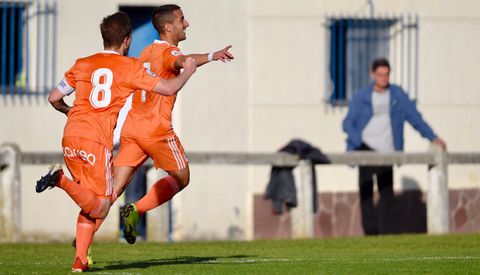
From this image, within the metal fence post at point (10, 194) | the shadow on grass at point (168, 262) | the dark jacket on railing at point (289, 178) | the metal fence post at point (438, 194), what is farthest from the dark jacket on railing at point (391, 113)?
the shadow on grass at point (168, 262)

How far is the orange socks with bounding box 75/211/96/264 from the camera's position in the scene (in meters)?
11.6

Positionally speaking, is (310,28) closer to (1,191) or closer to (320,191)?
(320,191)

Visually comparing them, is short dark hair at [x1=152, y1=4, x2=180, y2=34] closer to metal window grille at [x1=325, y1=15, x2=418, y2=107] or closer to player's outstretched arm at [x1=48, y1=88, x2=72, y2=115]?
player's outstretched arm at [x1=48, y1=88, x2=72, y2=115]

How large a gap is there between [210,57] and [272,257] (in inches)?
94.7

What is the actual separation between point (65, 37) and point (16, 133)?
1421 mm

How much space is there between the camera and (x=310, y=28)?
70.4ft

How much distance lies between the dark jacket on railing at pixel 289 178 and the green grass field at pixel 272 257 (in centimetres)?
→ 143

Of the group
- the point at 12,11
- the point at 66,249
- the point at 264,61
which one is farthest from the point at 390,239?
the point at 12,11

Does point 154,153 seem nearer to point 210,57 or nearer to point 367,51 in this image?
point 210,57

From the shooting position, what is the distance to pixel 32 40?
68.7ft

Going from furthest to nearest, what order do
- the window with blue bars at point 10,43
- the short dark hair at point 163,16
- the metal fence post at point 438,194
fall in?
the window with blue bars at point 10,43, the metal fence post at point 438,194, the short dark hair at point 163,16

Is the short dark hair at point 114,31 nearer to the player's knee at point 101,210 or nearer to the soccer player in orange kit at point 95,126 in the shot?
the soccer player in orange kit at point 95,126

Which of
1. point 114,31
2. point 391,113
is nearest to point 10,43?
point 391,113

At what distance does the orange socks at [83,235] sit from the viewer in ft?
38.0
